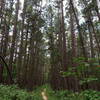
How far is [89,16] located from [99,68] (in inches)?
421

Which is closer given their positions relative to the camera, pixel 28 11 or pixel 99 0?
pixel 99 0

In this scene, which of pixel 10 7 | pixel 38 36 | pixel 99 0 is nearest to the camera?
pixel 99 0

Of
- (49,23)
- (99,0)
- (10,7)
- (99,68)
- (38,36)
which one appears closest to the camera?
(99,68)

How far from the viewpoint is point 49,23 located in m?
18.6

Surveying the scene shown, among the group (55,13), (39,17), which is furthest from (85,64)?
(55,13)

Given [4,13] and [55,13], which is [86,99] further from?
[55,13]

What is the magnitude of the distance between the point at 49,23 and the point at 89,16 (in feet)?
20.4

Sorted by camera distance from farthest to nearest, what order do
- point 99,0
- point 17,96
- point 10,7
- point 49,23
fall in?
point 49,23, point 10,7, point 99,0, point 17,96

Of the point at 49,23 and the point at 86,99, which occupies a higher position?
the point at 49,23

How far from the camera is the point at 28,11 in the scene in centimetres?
1589

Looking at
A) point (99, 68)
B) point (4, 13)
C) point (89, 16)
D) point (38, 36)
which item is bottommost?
point (99, 68)

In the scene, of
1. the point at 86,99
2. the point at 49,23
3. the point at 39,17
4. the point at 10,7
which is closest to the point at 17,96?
the point at 86,99

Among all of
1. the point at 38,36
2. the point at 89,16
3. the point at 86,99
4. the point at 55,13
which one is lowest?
the point at 86,99

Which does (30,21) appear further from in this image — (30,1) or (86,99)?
(86,99)
